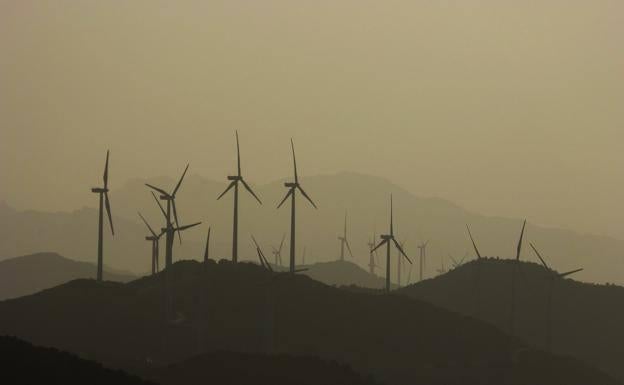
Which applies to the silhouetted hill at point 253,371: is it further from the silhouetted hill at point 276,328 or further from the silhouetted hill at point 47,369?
the silhouetted hill at point 47,369

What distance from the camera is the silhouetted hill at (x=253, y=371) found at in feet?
379

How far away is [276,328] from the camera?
164 m

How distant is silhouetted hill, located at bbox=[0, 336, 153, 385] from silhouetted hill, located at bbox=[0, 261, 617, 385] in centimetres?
4665

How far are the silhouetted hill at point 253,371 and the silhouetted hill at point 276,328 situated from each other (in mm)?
18734

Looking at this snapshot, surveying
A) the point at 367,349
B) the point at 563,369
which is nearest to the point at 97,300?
the point at 367,349

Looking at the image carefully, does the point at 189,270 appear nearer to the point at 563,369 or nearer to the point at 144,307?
the point at 144,307

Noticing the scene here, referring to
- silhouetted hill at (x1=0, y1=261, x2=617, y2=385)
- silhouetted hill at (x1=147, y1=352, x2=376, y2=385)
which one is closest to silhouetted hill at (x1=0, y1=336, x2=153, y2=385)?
silhouetted hill at (x1=147, y1=352, x2=376, y2=385)

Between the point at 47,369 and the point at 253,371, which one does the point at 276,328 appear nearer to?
the point at 253,371

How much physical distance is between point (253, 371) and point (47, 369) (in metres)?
37.0

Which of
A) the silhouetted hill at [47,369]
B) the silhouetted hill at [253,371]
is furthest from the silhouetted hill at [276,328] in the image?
the silhouetted hill at [47,369]

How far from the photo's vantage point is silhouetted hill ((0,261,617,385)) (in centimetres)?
15262

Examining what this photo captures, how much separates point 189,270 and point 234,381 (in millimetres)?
72950

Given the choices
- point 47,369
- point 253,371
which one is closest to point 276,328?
point 253,371

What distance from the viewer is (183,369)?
119m
